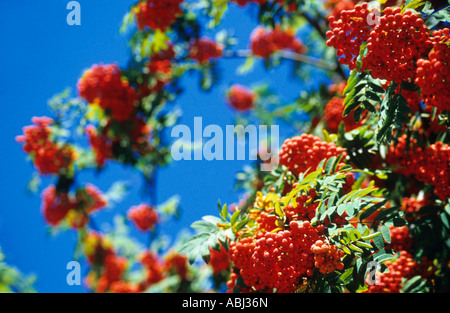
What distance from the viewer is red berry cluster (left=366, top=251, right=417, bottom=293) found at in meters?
2.42

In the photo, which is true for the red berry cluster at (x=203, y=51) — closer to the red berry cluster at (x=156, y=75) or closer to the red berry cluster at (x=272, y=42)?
the red berry cluster at (x=156, y=75)

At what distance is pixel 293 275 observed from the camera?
6.59 ft

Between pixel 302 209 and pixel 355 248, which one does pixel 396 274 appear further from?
pixel 302 209

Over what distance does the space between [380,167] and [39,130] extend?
3833 millimetres

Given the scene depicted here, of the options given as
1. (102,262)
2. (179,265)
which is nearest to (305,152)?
(179,265)

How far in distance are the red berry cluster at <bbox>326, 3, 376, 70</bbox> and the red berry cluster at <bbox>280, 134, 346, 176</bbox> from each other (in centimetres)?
59

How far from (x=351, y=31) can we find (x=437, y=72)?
1.57ft

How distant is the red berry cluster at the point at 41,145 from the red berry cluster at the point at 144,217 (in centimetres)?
150

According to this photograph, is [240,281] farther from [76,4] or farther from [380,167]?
[76,4]

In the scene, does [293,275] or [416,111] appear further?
[416,111]

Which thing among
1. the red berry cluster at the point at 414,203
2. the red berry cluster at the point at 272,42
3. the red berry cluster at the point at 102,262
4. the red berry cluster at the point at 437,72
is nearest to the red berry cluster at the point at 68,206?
the red berry cluster at the point at 102,262

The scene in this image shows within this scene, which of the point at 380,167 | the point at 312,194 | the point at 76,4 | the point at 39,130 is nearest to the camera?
the point at 312,194

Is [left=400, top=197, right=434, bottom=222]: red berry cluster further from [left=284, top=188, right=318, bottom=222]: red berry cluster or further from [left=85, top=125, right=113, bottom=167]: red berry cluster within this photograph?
[left=85, top=125, right=113, bottom=167]: red berry cluster
